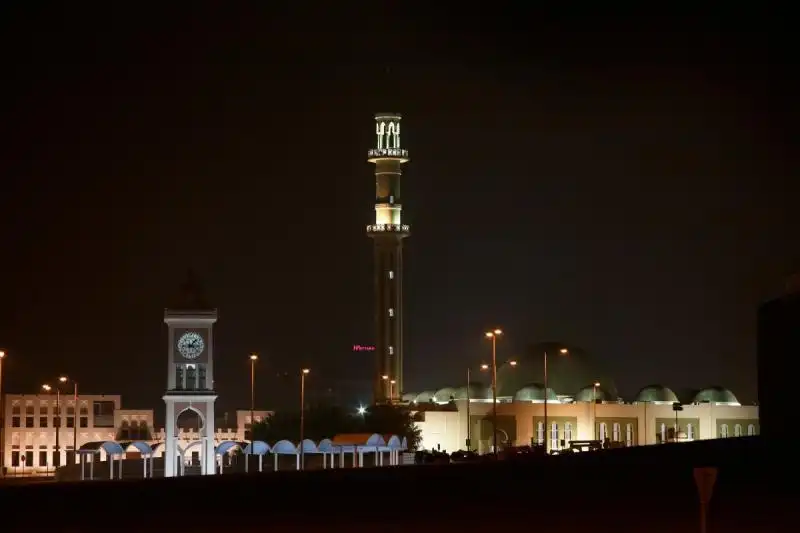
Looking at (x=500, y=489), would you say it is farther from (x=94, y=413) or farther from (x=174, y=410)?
(x=94, y=413)

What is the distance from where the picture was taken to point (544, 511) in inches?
1268

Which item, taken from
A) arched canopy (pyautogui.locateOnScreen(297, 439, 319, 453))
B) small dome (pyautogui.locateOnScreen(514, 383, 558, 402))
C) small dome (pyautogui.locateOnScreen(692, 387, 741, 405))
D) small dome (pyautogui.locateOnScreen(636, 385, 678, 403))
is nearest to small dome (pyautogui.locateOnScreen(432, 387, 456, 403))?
small dome (pyautogui.locateOnScreen(514, 383, 558, 402))

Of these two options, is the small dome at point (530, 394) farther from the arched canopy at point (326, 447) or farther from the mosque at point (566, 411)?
the arched canopy at point (326, 447)

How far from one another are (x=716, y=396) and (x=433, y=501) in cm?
11523

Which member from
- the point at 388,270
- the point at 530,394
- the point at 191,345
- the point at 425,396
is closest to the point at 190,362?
the point at 191,345

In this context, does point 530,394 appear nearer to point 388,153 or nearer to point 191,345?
point 388,153

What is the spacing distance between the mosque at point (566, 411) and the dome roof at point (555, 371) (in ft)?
0.29

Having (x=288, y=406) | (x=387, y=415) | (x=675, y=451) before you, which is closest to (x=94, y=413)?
(x=288, y=406)

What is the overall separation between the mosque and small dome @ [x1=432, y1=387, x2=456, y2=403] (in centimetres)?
13

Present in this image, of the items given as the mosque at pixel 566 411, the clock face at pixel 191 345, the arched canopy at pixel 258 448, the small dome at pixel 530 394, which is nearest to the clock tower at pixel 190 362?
the clock face at pixel 191 345

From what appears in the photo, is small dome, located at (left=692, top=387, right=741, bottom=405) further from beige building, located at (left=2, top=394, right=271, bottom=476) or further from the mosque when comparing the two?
beige building, located at (left=2, top=394, right=271, bottom=476)

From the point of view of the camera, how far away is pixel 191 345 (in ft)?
303

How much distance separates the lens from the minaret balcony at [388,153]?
435 feet

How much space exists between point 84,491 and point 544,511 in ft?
36.5
